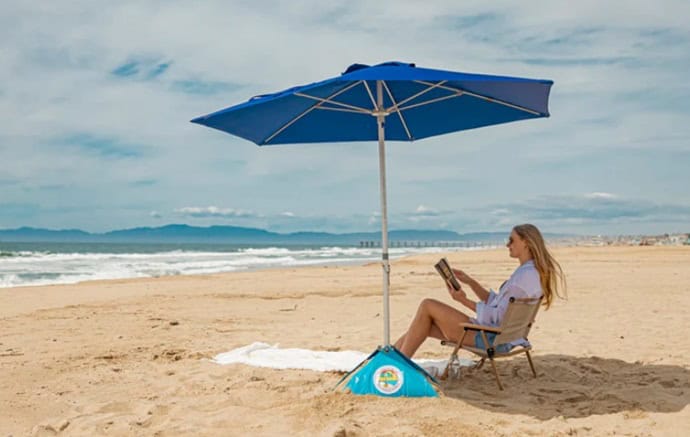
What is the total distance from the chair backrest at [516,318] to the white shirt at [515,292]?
0.08 metres

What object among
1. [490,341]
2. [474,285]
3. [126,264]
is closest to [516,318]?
[490,341]

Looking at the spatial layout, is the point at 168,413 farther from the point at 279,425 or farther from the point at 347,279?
the point at 347,279

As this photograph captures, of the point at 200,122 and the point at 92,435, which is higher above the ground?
the point at 200,122

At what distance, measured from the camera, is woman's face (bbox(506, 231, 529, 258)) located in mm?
5036

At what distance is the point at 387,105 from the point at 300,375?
7.96ft

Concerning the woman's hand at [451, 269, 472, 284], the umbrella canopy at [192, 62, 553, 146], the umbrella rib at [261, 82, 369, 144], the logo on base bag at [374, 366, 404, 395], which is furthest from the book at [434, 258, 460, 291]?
the umbrella rib at [261, 82, 369, 144]

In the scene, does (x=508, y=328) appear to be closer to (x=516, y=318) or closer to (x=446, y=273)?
(x=516, y=318)

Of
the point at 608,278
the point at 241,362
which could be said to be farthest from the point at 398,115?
the point at 608,278

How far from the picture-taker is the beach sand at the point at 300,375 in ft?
13.8

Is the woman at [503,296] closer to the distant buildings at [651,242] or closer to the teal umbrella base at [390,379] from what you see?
the teal umbrella base at [390,379]

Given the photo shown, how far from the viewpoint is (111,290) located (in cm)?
1461

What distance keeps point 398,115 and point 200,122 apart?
174 centimetres

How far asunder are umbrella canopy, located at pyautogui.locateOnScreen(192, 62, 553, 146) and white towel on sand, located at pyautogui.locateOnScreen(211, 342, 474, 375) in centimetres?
204

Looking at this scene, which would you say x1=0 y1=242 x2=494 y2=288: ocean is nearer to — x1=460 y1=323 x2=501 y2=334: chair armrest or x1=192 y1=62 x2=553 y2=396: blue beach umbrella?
x1=192 y1=62 x2=553 y2=396: blue beach umbrella
